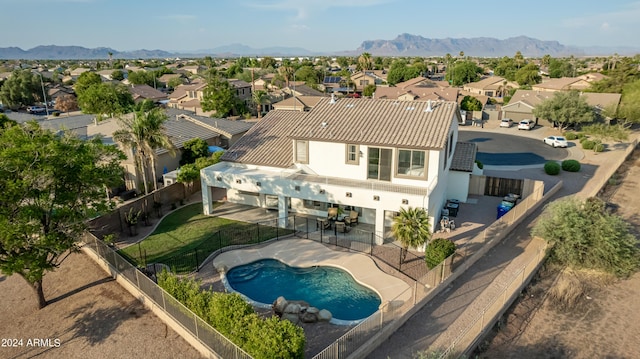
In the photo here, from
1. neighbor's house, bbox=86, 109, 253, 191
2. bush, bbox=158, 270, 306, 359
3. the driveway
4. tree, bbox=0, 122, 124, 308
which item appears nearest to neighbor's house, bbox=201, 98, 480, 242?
neighbor's house, bbox=86, 109, 253, 191

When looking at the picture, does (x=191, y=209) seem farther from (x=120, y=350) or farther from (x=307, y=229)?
(x=120, y=350)

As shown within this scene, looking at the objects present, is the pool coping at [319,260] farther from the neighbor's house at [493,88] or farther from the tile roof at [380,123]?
the neighbor's house at [493,88]

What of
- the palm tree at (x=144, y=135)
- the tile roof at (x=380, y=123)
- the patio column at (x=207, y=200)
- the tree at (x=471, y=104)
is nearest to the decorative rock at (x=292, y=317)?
the tile roof at (x=380, y=123)

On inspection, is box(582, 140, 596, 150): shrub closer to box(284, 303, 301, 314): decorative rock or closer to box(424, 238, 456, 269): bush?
box(424, 238, 456, 269): bush

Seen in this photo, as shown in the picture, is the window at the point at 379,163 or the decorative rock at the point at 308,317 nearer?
the decorative rock at the point at 308,317

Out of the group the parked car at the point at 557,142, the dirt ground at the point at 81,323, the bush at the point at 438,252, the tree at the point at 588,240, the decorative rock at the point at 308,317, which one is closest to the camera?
the dirt ground at the point at 81,323

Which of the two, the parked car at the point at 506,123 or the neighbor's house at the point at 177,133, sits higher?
the neighbor's house at the point at 177,133
